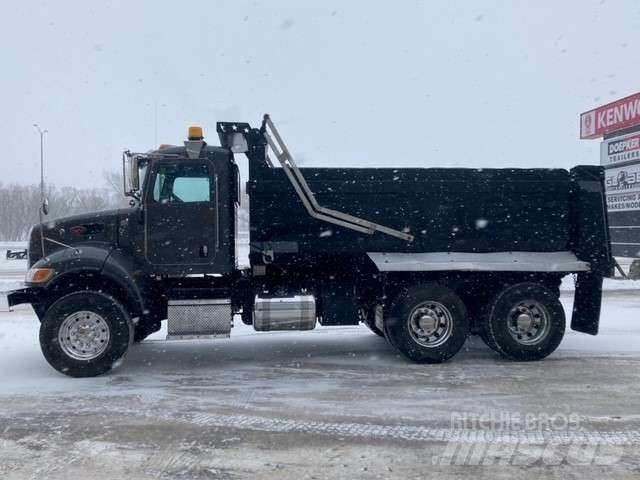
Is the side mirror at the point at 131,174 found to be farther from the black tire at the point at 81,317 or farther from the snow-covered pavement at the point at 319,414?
the snow-covered pavement at the point at 319,414

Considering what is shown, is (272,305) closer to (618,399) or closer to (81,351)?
(81,351)

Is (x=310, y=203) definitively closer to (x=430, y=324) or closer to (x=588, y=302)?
(x=430, y=324)

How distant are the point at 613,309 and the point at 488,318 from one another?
5463 millimetres

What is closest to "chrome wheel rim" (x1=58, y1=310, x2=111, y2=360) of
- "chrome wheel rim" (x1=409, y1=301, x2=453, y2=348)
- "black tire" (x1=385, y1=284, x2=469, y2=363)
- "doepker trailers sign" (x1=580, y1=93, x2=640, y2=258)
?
"black tire" (x1=385, y1=284, x2=469, y2=363)

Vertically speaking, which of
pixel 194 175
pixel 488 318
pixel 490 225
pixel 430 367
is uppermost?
pixel 194 175

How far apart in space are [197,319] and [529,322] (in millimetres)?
4066

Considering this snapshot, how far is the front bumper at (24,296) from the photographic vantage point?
713 centimetres

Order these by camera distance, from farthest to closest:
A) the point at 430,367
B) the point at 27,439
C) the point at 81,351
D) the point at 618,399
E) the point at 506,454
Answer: the point at 430,367
the point at 81,351
the point at 618,399
the point at 27,439
the point at 506,454

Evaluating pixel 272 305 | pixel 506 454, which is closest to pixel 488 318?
pixel 272 305

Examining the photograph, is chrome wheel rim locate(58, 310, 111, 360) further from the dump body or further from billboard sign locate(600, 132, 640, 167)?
billboard sign locate(600, 132, 640, 167)

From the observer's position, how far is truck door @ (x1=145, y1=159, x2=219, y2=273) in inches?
293

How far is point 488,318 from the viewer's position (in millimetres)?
7773

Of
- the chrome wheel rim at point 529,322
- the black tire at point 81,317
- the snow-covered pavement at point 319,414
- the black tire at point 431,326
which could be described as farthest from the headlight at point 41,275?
the chrome wheel rim at point 529,322

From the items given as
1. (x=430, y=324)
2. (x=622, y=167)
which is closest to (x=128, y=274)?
(x=430, y=324)
